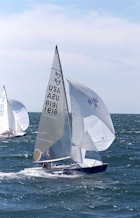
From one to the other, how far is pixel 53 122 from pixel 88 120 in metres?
3.17

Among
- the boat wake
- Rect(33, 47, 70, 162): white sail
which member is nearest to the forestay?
the boat wake

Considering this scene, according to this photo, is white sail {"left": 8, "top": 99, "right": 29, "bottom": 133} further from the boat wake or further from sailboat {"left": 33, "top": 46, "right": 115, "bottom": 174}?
sailboat {"left": 33, "top": 46, "right": 115, "bottom": 174}

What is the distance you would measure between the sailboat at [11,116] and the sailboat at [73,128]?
47713mm

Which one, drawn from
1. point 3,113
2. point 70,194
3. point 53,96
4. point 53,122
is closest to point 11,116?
point 3,113

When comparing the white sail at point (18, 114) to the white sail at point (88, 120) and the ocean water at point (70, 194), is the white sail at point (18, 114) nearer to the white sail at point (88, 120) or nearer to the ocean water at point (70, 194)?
the ocean water at point (70, 194)

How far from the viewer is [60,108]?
140ft

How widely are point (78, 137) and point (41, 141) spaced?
3.43m

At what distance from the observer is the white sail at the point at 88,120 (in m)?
41.2

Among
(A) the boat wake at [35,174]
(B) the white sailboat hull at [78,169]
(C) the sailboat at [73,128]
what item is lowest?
(A) the boat wake at [35,174]

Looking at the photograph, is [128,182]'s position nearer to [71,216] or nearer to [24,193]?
[24,193]

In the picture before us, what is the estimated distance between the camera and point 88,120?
137 ft

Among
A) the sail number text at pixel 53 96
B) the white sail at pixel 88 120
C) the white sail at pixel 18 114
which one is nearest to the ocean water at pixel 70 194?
the white sail at pixel 88 120

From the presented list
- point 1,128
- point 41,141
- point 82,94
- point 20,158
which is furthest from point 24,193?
point 1,128

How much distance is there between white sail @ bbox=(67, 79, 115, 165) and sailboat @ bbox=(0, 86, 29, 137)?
4921 cm
